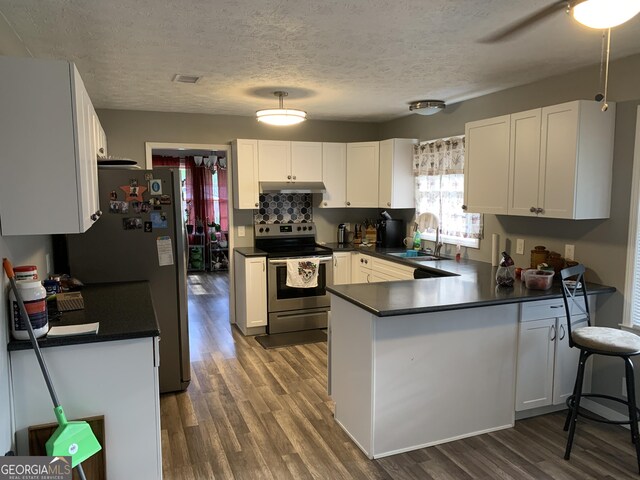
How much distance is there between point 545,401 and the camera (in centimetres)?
309

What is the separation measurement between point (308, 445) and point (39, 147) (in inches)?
85.1

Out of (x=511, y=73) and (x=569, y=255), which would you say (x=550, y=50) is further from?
(x=569, y=255)

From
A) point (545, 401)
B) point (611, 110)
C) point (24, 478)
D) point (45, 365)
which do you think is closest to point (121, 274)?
point (45, 365)

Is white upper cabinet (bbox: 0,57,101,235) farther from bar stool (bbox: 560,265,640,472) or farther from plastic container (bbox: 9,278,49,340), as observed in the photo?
bar stool (bbox: 560,265,640,472)

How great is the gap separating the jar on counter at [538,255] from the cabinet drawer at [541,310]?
1.51 ft

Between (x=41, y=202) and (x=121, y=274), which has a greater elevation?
(x=41, y=202)

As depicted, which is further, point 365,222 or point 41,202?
point 365,222

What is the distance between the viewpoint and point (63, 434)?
1757mm

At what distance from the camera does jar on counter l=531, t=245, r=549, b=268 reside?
3.44 metres

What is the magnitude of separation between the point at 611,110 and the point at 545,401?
195 cm

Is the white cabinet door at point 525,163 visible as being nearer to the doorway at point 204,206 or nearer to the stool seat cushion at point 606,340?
the stool seat cushion at point 606,340

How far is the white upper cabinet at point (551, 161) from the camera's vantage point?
300 centimetres

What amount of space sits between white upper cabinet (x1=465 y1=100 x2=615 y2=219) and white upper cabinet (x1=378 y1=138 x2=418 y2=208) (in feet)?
4.57

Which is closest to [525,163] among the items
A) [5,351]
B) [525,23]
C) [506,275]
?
[506,275]
